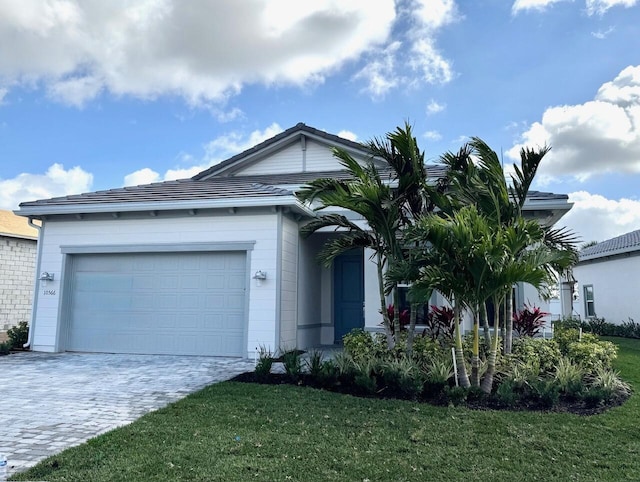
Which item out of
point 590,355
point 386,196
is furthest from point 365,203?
point 590,355

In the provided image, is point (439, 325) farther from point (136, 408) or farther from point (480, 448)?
point (136, 408)

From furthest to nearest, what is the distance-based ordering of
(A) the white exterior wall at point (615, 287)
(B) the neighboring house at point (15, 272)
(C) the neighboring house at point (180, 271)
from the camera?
(A) the white exterior wall at point (615, 287), (B) the neighboring house at point (15, 272), (C) the neighboring house at point (180, 271)

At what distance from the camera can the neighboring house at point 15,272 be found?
14976 millimetres

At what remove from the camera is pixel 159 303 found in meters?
10.5

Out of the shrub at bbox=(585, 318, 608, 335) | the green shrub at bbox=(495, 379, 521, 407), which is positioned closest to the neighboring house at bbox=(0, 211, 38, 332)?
the green shrub at bbox=(495, 379, 521, 407)

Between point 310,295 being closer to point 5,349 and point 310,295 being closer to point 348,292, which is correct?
point 348,292

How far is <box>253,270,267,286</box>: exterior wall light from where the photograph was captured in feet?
32.2

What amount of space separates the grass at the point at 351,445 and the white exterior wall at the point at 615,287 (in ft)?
44.7

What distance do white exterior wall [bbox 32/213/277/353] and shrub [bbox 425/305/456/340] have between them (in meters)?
3.14

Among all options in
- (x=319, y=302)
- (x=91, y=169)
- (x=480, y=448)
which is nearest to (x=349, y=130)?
(x=319, y=302)

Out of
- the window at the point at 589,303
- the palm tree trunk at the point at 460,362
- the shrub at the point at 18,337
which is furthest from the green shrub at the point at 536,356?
the window at the point at 589,303

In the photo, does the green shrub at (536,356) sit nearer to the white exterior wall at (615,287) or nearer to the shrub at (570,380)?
the shrub at (570,380)

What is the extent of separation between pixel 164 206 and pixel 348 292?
5.23 meters

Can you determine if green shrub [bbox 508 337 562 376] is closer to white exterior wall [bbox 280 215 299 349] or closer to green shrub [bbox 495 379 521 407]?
green shrub [bbox 495 379 521 407]
